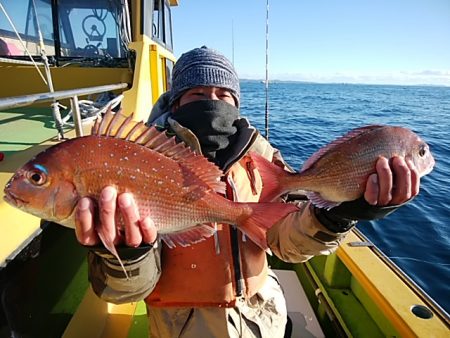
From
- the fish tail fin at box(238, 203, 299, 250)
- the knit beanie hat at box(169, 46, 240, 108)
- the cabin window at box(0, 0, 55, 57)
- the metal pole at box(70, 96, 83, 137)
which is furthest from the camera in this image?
the cabin window at box(0, 0, 55, 57)

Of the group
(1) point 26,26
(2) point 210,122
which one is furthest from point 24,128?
(2) point 210,122

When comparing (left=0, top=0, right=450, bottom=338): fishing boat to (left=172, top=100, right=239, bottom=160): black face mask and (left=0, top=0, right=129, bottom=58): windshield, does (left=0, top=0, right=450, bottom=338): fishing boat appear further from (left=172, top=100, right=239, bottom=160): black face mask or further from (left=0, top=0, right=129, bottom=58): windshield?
(left=172, top=100, right=239, bottom=160): black face mask

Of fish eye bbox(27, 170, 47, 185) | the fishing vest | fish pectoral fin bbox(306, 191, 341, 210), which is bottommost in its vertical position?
the fishing vest

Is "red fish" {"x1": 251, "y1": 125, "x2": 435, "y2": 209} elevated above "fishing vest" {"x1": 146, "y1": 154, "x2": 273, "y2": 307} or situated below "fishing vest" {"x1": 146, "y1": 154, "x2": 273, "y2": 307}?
above

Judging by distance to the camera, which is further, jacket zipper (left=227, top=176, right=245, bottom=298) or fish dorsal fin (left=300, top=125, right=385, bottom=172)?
jacket zipper (left=227, top=176, right=245, bottom=298)

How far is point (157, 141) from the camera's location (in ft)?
5.16

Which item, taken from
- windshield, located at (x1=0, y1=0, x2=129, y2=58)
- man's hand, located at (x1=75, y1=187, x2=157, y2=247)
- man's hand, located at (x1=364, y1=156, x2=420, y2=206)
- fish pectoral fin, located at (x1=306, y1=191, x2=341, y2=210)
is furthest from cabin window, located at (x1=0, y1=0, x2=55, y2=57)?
man's hand, located at (x1=364, y1=156, x2=420, y2=206)

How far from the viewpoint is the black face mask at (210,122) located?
202 centimetres

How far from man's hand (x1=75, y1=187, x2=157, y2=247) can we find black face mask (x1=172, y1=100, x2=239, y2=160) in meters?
0.74

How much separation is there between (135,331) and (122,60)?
15.2ft

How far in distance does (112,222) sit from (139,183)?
0.20 meters

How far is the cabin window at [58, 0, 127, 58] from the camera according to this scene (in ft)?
19.0

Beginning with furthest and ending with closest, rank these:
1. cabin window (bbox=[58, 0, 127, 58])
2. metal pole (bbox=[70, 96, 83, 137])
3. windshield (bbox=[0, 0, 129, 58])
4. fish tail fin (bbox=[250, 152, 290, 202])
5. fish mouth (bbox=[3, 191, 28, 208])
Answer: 1. cabin window (bbox=[58, 0, 127, 58])
2. windshield (bbox=[0, 0, 129, 58])
3. metal pole (bbox=[70, 96, 83, 137])
4. fish tail fin (bbox=[250, 152, 290, 202])
5. fish mouth (bbox=[3, 191, 28, 208])

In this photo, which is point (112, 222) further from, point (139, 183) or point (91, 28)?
point (91, 28)
